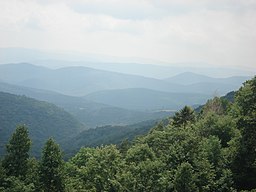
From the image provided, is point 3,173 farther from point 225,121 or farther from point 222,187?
point 225,121

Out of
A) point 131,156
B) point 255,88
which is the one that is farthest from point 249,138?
point 131,156

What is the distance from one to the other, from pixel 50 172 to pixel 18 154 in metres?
4.72

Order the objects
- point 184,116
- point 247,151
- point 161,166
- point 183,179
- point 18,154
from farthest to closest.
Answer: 1. point 184,116
2. point 18,154
3. point 247,151
4. point 161,166
5. point 183,179

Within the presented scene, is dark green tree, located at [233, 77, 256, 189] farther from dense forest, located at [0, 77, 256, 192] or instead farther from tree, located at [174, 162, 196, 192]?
tree, located at [174, 162, 196, 192]

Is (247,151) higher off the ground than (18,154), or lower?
higher

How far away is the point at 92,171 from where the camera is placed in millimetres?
34938

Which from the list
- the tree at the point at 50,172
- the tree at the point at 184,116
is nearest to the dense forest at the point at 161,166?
the tree at the point at 50,172

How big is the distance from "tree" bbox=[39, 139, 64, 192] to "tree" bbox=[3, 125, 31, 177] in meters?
3.20

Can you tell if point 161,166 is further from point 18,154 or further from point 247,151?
point 18,154

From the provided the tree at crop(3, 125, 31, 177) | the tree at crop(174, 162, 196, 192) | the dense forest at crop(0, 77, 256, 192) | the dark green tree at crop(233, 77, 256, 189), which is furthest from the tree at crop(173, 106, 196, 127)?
the tree at crop(3, 125, 31, 177)

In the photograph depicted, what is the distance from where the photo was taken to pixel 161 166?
1169 inches

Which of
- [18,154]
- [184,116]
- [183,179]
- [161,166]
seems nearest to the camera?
[183,179]

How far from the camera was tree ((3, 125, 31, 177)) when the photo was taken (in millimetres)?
33344

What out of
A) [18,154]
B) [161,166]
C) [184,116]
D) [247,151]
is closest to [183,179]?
[161,166]
